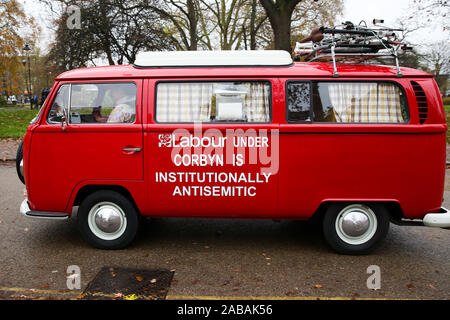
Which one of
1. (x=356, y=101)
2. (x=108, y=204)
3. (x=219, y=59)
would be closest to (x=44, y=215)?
(x=108, y=204)

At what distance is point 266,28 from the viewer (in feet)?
85.8

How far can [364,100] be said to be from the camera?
14.0 ft

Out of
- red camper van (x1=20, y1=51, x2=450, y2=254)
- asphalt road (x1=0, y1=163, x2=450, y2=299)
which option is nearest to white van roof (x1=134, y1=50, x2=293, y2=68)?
red camper van (x1=20, y1=51, x2=450, y2=254)

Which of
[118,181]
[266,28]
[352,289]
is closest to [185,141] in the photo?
[118,181]

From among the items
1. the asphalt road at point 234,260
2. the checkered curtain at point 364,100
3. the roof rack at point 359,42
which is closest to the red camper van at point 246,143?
the checkered curtain at point 364,100

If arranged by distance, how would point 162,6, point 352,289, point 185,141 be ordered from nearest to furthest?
1. point 352,289
2. point 185,141
3. point 162,6

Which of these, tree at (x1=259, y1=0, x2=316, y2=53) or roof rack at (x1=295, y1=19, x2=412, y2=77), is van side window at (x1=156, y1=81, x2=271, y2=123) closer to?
roof rack at (x1=295, y1=19, x2=412, y2=77)

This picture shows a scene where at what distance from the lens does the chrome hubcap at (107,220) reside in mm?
4512

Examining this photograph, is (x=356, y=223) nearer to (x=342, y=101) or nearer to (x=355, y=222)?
(x=355, y=222)

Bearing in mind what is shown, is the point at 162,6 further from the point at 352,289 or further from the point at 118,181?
the point at 352,289

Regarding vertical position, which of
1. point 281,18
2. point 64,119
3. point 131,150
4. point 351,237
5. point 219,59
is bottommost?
point 351,237

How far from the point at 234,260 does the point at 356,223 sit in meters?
1.51
